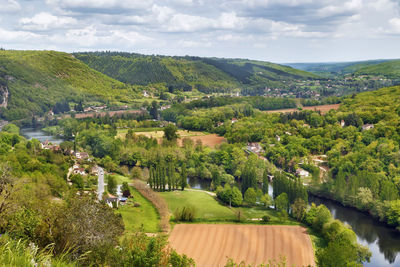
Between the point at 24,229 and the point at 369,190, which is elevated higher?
the point at 24,229

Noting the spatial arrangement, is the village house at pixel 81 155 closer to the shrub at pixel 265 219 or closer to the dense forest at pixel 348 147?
the dense forest at pixel 348 147

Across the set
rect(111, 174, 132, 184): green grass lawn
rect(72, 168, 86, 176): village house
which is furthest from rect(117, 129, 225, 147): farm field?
rect(72, 168, 86, 176): village house

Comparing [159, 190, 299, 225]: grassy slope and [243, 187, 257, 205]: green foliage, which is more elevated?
[243, 187, 257, 205]: green foliage

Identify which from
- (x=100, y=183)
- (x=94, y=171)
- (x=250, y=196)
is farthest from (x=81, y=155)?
(x=250, y=196)

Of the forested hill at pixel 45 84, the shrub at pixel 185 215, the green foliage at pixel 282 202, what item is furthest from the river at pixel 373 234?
the forested hill at pixel 45 84

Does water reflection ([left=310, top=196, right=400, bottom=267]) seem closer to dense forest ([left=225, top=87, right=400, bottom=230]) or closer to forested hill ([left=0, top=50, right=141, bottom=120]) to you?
dense forest ([left=225, top=87, right=400, bottom=230])

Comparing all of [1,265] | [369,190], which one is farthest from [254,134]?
[1,265]

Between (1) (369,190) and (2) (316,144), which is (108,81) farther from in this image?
(1) (369,190)
